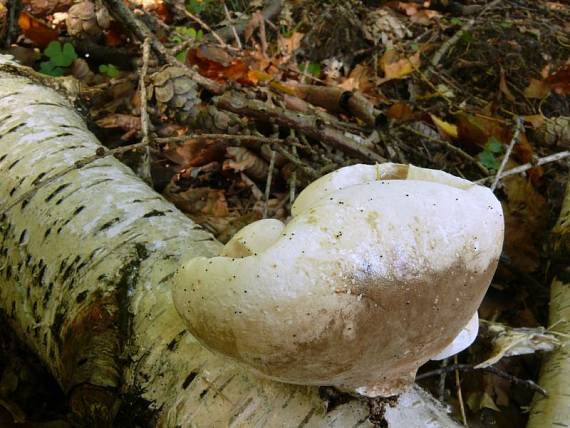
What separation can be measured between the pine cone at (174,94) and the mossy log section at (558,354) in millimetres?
2023

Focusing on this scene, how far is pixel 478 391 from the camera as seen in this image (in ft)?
7.78

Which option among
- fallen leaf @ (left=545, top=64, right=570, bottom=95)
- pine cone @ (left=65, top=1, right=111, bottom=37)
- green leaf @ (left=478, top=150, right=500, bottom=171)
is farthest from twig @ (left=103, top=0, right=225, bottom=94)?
fallen leaf @ (left=545, top=64, right=570, bottom=95)

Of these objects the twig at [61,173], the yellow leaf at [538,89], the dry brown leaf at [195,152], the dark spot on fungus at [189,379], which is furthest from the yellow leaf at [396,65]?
the dark spot on fungus at [189,379]

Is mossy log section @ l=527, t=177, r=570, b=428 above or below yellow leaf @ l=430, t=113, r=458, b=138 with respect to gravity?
below

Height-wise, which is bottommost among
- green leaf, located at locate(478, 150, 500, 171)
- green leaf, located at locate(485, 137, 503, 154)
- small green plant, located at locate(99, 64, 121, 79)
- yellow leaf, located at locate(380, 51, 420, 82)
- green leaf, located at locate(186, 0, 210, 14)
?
green leaf, located at locate(478, 150, 500, 171)

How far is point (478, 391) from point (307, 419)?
1.33m

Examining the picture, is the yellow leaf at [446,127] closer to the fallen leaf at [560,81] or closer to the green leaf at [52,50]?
the fallen leaf at [560,81]

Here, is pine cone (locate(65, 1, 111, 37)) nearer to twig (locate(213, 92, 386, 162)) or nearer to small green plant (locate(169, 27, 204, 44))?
A: small green plant (locate(169, 27, 204, 44))

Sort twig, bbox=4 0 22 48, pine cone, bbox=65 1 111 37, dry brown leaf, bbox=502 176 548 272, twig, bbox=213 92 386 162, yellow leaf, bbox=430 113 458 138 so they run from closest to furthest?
dry brown leaf, bbox=502 176 548 272, twig, bbox=213 92 386 162, yellow leaf, bbox=430 113 458 138, twig, bbox=4 0 22 48, pine cone, bbox=65 1 111 37

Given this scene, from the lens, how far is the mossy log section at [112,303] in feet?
4.57

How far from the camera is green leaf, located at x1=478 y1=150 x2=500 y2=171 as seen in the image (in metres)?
3.06

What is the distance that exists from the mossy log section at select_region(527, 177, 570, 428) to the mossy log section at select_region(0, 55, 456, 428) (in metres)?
0.81

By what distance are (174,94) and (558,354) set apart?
2.28 meters

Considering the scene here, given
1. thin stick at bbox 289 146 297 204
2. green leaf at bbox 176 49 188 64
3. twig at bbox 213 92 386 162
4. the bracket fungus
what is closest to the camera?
the bracket fungus
